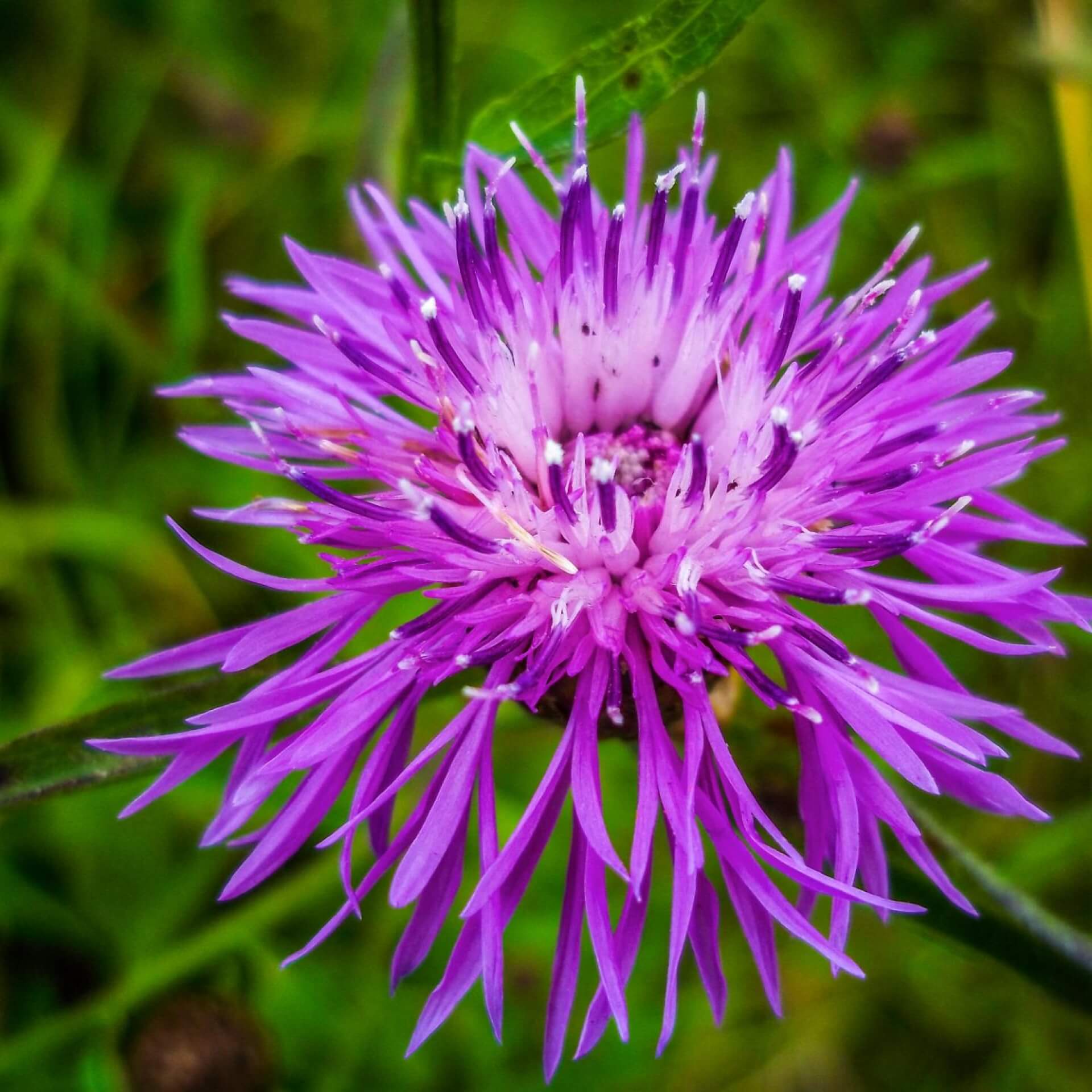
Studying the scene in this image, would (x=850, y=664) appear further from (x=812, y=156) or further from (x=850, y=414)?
(x=812, y=156)

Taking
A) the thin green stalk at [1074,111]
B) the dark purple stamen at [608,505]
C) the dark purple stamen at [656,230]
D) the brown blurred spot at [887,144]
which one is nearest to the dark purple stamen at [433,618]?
the dark purple stamen at [608,505]

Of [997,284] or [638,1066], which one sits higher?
[997,284]

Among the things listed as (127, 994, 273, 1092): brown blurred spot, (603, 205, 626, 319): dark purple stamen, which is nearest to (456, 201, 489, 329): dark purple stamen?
(603, 205, 626, 319): dark purple stamen

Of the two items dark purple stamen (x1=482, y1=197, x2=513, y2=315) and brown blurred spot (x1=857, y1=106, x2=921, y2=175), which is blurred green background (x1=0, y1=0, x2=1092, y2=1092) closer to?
brown blurred spot (x1=857, y1=106, x2=921, y2=175)

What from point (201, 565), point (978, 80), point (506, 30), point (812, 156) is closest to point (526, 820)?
point (201, 565)

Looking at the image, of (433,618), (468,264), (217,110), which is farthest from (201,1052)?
(217,110)

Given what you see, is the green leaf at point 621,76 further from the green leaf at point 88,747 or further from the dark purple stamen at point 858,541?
the green leaf at point 88,747
